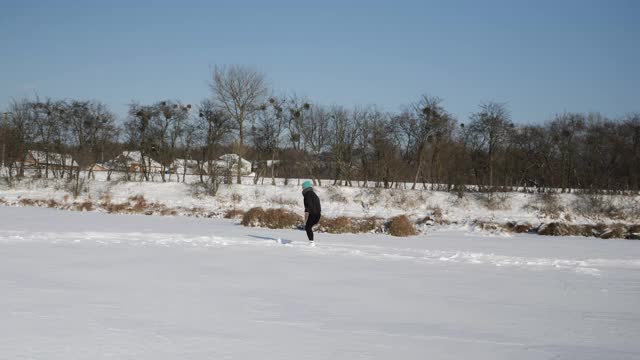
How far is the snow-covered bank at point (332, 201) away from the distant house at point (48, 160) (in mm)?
4003

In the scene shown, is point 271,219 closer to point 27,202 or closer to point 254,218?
point 254,218

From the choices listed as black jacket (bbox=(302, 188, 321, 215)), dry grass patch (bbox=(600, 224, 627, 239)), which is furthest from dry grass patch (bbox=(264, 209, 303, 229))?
dry grass patch (bbox=(600, 224, 627, 239))

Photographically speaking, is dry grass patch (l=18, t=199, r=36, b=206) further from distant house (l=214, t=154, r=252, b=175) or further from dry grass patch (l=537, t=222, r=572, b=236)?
dry grass patch (l=537, t=222, r=572, b=236)

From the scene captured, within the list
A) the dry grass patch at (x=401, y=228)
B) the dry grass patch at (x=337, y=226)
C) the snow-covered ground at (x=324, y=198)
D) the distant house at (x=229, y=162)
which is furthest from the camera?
the distant house at (x=229, y=162)

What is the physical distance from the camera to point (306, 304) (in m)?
7.22

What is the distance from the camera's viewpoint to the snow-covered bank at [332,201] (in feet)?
111

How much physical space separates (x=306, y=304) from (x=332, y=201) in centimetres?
3148

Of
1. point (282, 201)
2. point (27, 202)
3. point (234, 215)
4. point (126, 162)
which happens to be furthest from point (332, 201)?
point (27, 202)

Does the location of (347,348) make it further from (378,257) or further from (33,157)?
(33,157)

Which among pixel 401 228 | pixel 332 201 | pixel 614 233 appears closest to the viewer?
pixel 401 228

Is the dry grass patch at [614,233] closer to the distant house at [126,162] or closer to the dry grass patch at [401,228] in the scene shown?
the dry grass patch at [401,228]

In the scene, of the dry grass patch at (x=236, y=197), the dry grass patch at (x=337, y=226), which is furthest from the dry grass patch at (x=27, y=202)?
the dry grass patch at (x=337, y=226)

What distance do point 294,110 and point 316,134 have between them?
309cm

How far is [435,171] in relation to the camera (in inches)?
1839
